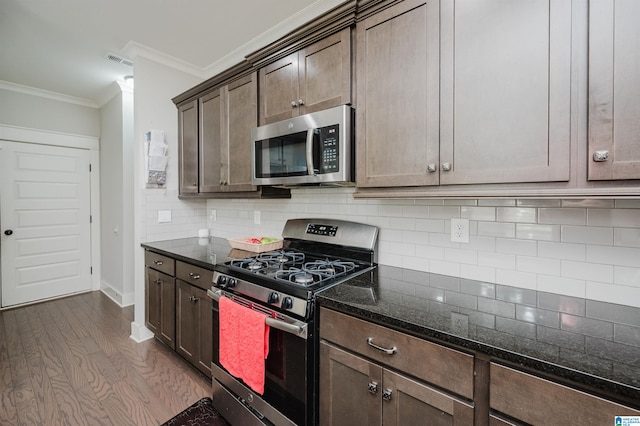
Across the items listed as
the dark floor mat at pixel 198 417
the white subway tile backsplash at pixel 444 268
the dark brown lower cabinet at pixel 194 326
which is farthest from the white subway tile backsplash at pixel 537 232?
the dark floor mat at pixel 198 417

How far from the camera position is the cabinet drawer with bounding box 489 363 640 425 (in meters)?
0.73

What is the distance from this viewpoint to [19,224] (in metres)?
3.76

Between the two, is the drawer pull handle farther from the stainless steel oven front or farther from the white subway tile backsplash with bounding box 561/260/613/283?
the white subway tile backsplash with bounding box 561/260/613/283

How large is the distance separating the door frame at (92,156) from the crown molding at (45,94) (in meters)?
0.46

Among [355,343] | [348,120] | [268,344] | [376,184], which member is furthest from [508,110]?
[268,344]

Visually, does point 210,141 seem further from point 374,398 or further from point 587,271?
point 587,271

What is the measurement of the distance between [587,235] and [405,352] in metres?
0.93

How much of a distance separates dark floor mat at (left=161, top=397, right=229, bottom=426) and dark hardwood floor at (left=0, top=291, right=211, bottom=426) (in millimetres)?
64

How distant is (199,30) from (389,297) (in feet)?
8.63

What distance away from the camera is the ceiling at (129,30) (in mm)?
2193

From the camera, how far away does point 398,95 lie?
1.43 m

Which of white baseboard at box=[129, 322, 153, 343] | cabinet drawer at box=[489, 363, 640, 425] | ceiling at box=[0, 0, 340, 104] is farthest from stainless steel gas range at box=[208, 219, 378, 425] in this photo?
ceiling at box=[0, 0, 340, 104]

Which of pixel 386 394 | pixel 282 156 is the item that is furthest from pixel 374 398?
pixel 282 156

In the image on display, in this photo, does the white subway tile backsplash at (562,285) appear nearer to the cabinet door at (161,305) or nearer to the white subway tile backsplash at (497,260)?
the white subway tile backsplash at (497,260)
